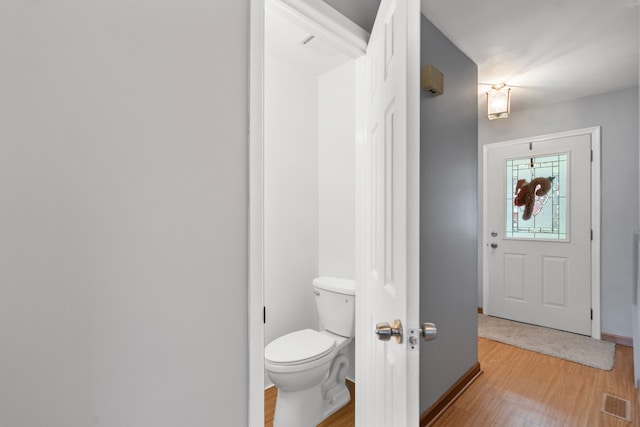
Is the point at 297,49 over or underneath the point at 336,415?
over

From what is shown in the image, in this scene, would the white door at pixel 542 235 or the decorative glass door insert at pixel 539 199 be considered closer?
the white door at pixel 542 235

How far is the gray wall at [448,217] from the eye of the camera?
177 cm

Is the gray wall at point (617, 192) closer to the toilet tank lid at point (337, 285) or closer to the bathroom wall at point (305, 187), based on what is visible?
the bathroom wall at point (305, 187)

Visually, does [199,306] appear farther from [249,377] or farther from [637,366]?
[637,366]

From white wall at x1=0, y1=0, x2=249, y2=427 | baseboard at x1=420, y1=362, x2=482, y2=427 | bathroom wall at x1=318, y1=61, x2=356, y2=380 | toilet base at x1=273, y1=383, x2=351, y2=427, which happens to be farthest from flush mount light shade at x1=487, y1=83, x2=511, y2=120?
toilet base at x1=273, y1=383, x2=351, y2=427

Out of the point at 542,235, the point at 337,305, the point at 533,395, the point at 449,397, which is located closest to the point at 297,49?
the point at 337,305

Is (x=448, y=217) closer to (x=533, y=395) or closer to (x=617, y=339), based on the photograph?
(x=533, y=395)

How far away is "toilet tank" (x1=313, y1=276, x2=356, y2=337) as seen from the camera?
78.8 inches

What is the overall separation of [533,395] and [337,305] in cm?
148

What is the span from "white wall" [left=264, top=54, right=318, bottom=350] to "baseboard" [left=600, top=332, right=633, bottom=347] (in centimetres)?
283

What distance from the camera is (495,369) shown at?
7.89ft

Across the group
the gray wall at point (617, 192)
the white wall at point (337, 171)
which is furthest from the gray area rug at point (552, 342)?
the white wall at point (337, 171)

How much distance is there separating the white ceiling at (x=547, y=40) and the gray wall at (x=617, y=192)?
0.17 metres

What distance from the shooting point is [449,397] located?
197 centimetres
